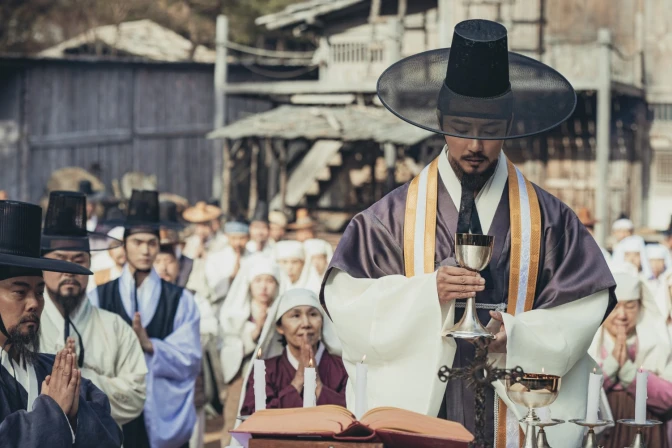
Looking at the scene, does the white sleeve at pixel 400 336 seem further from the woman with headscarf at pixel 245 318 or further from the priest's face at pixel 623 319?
the woman with headscarf at pixel 245 318

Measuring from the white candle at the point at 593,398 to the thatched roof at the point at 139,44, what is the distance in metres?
25.7

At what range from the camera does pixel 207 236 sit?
54.2ft

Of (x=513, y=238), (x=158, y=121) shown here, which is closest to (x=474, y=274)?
(x=513, y=238)

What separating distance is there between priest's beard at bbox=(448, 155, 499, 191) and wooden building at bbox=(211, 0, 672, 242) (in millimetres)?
18500

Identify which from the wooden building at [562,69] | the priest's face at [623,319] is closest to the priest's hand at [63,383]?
the priest's face at [623,319]


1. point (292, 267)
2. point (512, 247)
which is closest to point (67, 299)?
point (512, 247)

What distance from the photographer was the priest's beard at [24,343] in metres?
5.20

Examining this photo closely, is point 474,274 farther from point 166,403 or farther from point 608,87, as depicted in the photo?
point 608,87

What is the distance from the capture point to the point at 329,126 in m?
23.6

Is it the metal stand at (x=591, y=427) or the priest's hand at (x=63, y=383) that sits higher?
the priest's hand at (x=63, y=383)

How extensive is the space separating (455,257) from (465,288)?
38 centimetres

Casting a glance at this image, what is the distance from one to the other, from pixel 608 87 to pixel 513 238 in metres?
17.2

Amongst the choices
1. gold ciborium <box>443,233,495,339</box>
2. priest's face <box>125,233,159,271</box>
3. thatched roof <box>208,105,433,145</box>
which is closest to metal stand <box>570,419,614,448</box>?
gold ciborium <box>443,233,495,339</box>

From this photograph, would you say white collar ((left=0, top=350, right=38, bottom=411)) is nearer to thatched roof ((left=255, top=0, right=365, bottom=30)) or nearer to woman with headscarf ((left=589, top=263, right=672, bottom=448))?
woman with headscarf ((left=589, top=263, right=672, bottom=448))
